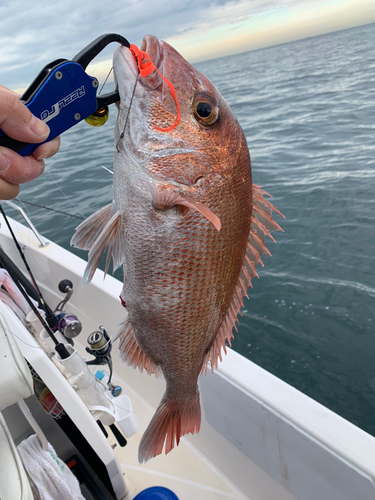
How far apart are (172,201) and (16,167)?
0.43 metres

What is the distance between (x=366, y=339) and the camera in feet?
10.9

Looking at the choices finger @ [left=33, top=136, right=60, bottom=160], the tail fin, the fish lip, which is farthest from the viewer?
the tail fin

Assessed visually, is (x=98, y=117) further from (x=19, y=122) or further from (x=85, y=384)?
(x=85, y=384)

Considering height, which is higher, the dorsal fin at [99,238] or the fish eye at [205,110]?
the fish eye at [205,110]

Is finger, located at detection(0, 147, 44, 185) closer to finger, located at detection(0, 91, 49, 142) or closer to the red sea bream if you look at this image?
finger, located at detection(0, 91, 49, 142)

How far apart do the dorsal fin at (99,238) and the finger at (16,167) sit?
0.97 ft

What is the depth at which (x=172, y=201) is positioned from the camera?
42.3 inches

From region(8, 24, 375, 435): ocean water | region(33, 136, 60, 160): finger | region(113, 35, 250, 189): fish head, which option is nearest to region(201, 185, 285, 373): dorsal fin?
region(113, 35, 250, 189): fish head

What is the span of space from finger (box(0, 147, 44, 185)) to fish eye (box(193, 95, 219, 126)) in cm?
52

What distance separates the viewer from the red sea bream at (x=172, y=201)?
1.10 meters

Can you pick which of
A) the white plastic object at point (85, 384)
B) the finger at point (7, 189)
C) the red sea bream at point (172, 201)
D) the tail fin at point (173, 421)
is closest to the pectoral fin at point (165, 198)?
the red sea bream at point (172, 201)

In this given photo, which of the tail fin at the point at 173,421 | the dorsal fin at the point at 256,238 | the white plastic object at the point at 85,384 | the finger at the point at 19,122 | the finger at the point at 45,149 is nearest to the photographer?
the finger at the point at 19,122

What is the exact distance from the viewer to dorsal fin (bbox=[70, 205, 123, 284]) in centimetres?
112

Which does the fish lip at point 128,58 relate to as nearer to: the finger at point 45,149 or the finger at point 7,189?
the finger at point 45,149
